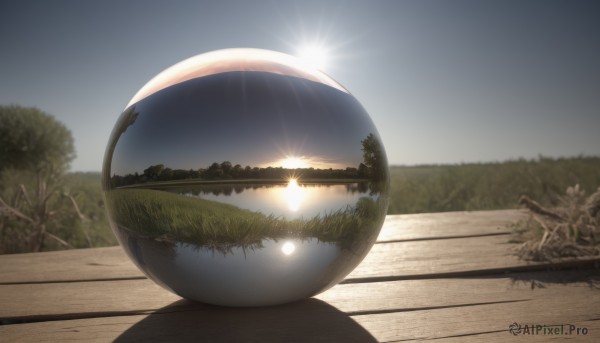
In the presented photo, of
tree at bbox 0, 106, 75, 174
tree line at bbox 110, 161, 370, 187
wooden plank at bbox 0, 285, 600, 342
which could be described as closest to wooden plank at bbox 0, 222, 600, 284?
wooden plank at bbox 0, 285, 600, 342

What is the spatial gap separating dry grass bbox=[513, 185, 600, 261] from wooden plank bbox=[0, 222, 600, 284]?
93mm

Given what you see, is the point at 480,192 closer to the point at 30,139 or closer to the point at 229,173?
the point at 229,173

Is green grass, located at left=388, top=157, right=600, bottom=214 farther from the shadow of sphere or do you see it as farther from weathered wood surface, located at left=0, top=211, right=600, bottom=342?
the shadow of sphere

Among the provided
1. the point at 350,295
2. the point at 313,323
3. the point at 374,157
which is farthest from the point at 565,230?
the point at 313,323

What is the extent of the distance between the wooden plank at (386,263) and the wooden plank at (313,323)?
49 centimetres

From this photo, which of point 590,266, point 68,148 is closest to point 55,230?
point 590,266

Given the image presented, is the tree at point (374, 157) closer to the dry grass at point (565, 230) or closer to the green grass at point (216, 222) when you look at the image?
the green grass at point (216, 222)

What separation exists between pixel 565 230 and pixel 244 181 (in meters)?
2.19

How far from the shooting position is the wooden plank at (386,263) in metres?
2.27

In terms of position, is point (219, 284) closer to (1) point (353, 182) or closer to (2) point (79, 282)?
(1) point (353, 182)

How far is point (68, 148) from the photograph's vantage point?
15.0 meters

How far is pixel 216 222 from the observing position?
4.43ft

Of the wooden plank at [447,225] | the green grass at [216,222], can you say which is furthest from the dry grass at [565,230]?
the green grass at [216,222]

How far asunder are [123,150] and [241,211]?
519 millimetres
